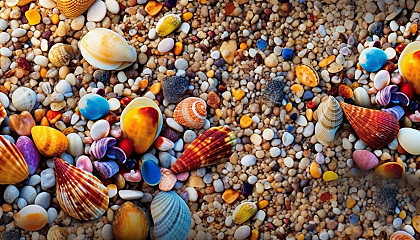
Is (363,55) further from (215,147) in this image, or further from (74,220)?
(74,220)

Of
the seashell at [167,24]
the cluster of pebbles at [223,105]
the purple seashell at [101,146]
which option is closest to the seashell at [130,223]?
the cluster of pebbles at [223,105]

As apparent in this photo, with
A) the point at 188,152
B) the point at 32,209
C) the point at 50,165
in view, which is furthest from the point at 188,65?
the point at 32,209

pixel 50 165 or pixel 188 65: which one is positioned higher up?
pixel 188 65

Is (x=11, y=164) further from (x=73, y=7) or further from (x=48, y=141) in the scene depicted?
(x=73, y=7)

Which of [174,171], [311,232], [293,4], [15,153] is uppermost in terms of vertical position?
[293,4]

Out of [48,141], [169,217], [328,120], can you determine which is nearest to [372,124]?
[328,120]

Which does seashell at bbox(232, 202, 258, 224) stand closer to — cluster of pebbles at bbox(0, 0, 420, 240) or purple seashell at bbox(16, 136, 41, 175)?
cluster of pebbles at bbox(0, 0, 420, 240)
